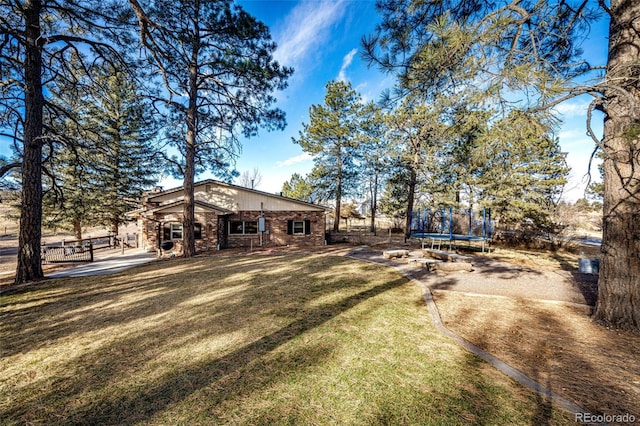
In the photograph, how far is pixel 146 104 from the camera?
1046cm

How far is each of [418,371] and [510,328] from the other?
2.37 meters

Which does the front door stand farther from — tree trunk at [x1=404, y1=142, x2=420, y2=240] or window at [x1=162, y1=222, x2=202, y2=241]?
tree trunk at [x1=404, y1=142, x2=420, y2=240]

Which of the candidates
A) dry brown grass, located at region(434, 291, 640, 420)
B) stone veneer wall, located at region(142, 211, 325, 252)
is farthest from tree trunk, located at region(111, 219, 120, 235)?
dry brown grass, located at region(434, 291, 640, 420)

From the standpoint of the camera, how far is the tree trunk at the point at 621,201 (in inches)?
150

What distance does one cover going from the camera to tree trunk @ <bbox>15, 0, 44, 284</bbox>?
691 centimetres

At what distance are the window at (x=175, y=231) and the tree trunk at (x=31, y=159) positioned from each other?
272 inches

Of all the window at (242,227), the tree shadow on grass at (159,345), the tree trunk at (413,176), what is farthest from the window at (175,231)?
the tree trunk at (413,176)

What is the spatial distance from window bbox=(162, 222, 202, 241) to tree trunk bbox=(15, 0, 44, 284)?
6.91 meters

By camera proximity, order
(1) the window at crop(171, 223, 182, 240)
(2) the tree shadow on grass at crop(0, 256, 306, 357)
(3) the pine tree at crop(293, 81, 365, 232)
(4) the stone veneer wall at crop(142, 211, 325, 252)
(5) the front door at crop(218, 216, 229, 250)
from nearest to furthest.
Answer: (2) the tree shadow on grass at crop(0, 256, 306, 357) → (1) the window at crop(171, 223, 182, 240) → (5) the front door at crop(218, 216, 229, 250) → (4) the stone veneer wall at crop(142, 211, 325, 252) → (3) the pine tree at crop(293, 81, 365, 232)

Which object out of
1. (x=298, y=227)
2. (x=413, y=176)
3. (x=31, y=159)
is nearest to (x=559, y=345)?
(x=31, y=159)

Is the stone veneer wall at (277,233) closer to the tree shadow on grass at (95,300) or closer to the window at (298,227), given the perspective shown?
the window at (298,227)

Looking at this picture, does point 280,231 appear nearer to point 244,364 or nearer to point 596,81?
point 244,364

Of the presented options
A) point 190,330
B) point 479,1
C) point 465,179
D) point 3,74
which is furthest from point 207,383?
point 465,179

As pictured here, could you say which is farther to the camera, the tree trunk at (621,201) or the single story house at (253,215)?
the single story house at (253,215)
